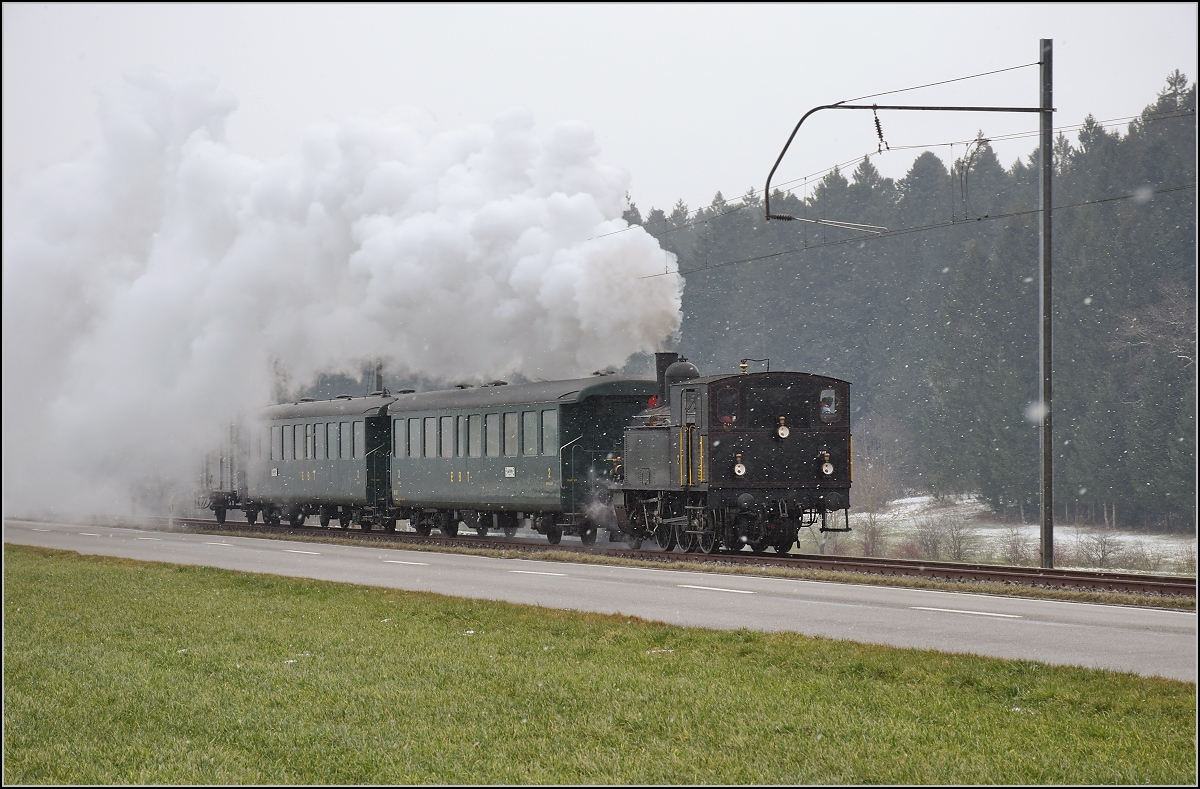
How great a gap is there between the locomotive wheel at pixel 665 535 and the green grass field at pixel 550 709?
1163cm

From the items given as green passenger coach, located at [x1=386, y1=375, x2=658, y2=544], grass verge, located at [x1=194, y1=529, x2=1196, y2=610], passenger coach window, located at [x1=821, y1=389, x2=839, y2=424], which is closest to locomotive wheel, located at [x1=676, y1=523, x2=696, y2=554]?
grass verge, located at [x1=194, y1=529, x2=1196, y2=610]

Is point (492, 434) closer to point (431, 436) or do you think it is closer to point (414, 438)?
point (431, 436)

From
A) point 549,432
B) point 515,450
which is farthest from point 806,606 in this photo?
point 515,450

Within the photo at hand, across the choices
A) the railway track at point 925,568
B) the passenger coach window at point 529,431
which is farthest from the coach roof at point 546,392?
the railway track at point 925,568

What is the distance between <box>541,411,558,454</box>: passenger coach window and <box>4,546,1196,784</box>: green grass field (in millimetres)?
12440

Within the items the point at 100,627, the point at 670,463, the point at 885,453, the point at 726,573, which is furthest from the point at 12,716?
the point at 885,453

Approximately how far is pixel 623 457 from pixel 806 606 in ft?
32.9

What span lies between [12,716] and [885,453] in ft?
198

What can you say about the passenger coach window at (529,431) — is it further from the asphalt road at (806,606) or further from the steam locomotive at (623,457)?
the asphalt road at (806,606)

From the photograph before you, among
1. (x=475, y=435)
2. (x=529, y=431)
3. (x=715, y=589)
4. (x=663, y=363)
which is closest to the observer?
(x=715, y=589)

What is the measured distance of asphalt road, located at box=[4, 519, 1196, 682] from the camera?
12.8 m

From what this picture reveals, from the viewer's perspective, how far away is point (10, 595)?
1767 centimetres

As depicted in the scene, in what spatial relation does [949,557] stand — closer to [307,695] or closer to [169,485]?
[169,485]

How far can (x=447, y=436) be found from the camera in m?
30.7
